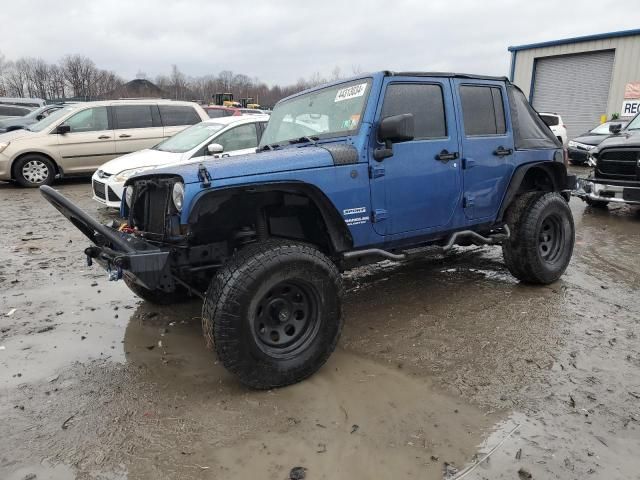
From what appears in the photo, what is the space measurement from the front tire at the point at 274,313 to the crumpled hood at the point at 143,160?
191 inches

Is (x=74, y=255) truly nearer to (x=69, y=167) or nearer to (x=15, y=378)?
(x=15, y=378)

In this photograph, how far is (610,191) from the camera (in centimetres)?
813

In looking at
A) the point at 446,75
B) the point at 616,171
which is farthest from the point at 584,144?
the point at 446,75

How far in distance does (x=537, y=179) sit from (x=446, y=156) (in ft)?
5.51

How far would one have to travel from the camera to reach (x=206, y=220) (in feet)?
10.4

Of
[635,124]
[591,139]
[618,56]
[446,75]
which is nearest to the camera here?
[446,75]

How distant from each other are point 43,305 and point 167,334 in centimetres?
139

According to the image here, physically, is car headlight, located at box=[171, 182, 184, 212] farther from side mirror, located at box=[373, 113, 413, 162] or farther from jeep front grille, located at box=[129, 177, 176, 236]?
side mirror, located at box=[373, 113, 413, 162]

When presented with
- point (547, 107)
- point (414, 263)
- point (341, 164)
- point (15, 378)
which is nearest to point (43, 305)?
point (15, 378)

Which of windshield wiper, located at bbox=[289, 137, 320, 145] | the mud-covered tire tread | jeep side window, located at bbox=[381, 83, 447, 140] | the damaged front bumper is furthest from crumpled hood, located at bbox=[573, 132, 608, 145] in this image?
the mud-covered tire tread

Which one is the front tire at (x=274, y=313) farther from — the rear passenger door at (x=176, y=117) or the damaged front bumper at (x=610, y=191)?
the rear passenger door at (x=176, y=117)

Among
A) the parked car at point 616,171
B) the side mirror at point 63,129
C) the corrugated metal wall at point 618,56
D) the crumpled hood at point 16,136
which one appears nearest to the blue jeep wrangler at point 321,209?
the parked car at point 616,171

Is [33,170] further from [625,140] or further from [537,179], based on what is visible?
[625,140]

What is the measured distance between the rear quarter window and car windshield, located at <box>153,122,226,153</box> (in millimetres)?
2658
